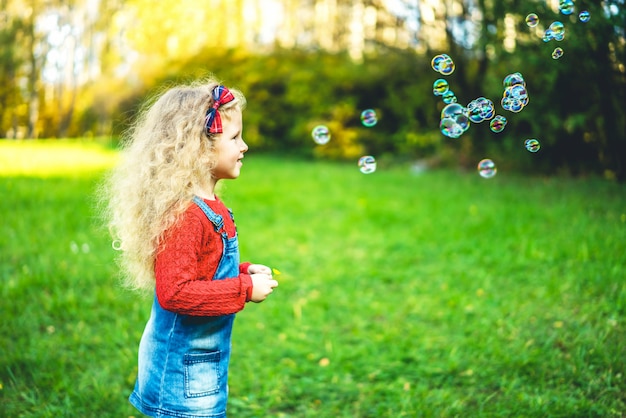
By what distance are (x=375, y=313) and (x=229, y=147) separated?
253cm

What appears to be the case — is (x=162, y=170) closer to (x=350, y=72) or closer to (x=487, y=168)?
(x=487, y=168)

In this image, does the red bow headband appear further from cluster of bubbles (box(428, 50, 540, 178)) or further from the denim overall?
cluster of bubbles (box(428, 50, 540, 178))

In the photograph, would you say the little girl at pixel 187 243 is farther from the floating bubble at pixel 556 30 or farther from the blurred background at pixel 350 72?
the floating bubble at pixel 556 30

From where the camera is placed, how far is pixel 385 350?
3555mm

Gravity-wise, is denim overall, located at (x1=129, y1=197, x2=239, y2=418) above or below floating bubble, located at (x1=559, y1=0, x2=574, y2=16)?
below

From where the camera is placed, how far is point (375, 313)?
4117 mm

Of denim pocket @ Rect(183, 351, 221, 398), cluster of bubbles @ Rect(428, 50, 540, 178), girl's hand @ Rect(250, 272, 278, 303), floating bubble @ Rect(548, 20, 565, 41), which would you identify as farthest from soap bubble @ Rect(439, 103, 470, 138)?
denim pocket @ Rect(183, 351, 221, 398)

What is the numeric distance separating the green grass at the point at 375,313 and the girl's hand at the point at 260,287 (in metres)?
1.28

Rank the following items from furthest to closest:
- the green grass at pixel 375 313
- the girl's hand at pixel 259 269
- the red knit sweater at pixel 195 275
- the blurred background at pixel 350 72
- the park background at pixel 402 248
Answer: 1. the blurred background at pixel 350 72
2. the park background at pixel 402 248
3. the green grass at pixel 375 313
4. the girl's hand at pixel 259 269
5. the red knit sweater at pixel 195 275

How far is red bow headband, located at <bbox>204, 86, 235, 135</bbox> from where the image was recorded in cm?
189

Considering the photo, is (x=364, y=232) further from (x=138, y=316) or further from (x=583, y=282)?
(x=138, y=316)

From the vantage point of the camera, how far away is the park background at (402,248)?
3.04m

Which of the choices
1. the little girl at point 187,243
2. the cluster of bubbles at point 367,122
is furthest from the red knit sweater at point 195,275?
the cluster of bubbles at point 367,122

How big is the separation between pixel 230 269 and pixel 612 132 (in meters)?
5.33
